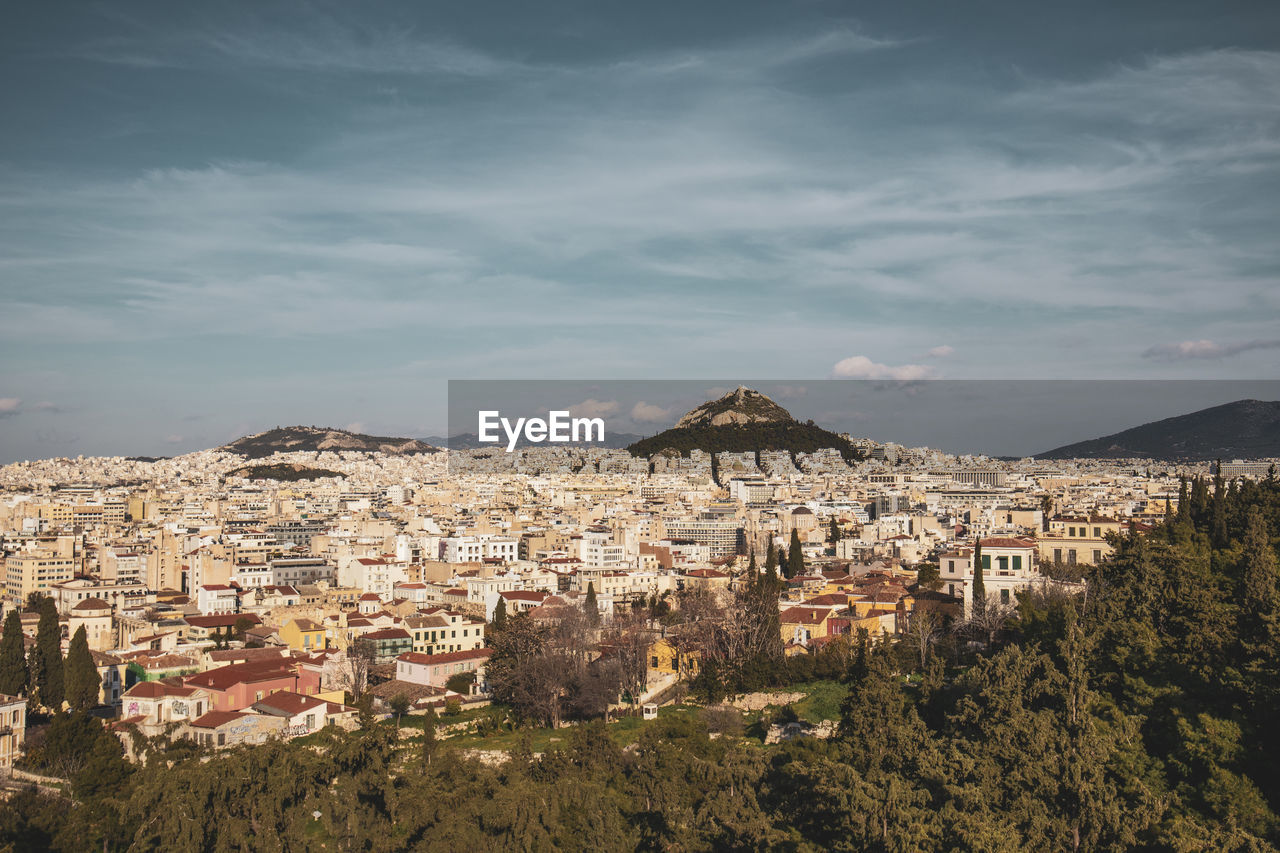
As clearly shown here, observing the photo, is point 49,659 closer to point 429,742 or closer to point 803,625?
point 429,742

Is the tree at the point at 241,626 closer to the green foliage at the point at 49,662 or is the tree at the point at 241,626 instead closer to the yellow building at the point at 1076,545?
the green foliage at the point at 49,662

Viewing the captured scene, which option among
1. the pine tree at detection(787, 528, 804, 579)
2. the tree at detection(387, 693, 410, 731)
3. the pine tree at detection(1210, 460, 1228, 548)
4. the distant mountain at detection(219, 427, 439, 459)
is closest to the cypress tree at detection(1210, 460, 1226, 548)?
the pine tree at detection(1210, 460, 1228, 548)

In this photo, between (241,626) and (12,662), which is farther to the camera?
(241,626)

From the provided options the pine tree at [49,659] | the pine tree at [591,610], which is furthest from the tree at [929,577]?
the pine tree at [49,659]

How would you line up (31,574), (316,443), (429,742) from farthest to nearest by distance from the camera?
1. (316,443)
2. (31,574)
3. (429,742)

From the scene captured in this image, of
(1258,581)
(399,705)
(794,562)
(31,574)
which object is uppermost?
(1258,581)

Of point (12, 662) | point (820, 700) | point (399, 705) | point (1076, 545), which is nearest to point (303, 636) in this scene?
point (12, 662)
